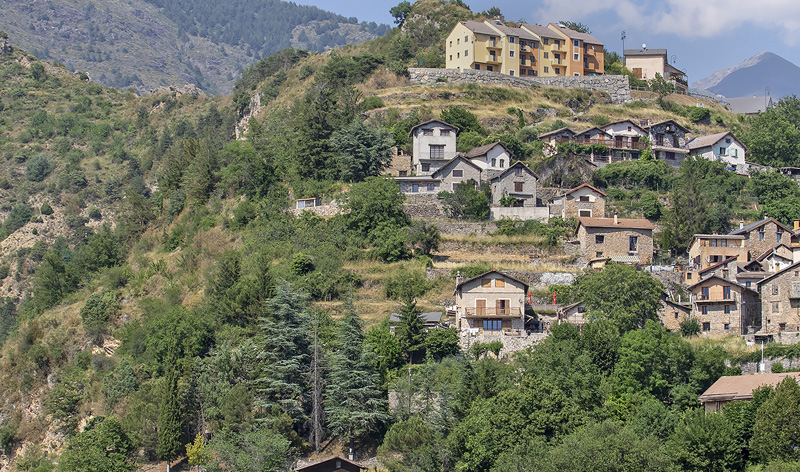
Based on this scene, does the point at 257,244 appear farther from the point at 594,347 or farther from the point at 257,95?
the point at 257,95

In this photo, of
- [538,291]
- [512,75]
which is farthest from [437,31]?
[538,291]

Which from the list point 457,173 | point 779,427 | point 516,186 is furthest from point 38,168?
point 779,427

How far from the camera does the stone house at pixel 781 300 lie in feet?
166

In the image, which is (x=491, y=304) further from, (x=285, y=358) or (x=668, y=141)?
(x=668, y=141)

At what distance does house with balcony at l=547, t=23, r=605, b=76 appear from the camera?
9044 centimetres

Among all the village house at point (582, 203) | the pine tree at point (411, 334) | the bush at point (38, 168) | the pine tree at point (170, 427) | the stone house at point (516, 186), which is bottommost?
the pine tree at point (170, 427)

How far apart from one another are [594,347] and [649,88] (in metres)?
50.0

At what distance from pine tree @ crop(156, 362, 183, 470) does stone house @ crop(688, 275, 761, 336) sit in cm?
2712

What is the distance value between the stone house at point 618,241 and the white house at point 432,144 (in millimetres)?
13388

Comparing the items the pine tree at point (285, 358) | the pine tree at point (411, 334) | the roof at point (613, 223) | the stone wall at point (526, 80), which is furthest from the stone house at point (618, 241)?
the stone wall at point (526, 80)

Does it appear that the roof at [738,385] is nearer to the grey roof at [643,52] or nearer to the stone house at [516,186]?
the stone house at [516,186]

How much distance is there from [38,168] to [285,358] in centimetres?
7389

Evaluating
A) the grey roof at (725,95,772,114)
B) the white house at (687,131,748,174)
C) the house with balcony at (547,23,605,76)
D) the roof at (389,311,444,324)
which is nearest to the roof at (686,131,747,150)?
the white house at (687,131,748,174)

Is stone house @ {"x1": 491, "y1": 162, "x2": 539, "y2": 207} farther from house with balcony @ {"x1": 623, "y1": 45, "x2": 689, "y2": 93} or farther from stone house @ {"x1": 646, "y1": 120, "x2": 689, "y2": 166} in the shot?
house with balcony @ {"x1": 623, "y1": 45, "x2": 689, "y2": 93}
